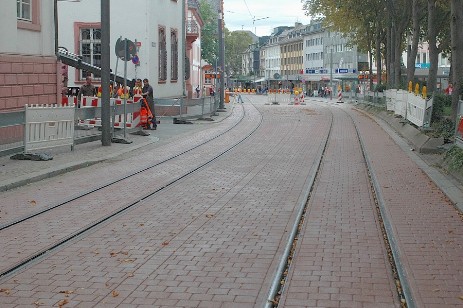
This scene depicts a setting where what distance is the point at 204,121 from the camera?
102 feet

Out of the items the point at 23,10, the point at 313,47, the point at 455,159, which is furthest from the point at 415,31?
the point at 313,47

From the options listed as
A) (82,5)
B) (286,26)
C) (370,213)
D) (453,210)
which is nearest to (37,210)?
(370,213)

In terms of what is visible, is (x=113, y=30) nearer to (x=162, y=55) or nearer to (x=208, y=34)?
(x=162, y=55)

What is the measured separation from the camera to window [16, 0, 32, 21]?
776 inches

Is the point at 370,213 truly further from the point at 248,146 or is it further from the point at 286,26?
the point at 286,26

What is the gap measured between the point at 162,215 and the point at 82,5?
2618cm

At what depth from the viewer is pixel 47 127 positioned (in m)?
15.3

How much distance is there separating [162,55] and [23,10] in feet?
55.8

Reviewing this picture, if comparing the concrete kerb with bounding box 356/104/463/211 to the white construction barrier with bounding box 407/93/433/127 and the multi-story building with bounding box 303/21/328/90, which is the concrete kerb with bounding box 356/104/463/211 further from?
the multi-story building with bounding box 303/21/328/90

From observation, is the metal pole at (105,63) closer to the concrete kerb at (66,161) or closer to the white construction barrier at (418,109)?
the concrete kerb at (66,161)

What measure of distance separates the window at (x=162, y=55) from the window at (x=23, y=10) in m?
16.0

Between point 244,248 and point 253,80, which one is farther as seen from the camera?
point 253,80

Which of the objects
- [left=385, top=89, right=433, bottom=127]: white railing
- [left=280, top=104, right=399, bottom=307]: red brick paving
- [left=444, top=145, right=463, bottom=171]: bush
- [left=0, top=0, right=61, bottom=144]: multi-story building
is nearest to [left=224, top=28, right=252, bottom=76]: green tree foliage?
[left=385, top=89, right=433, bottom=127]: white railing

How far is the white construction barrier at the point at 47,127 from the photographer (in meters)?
14.6
